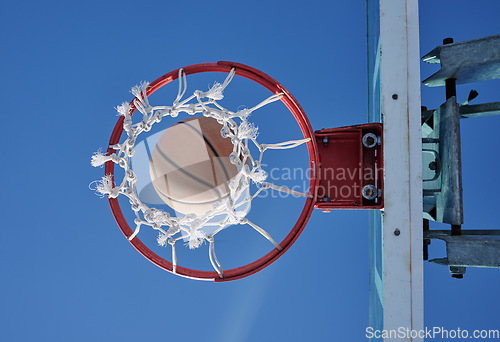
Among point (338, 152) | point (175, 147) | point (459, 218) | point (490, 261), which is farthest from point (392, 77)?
point (175, 147)

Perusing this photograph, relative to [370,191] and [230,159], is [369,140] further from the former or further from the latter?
[230,159]

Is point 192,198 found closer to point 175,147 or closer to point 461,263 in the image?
point 175,147

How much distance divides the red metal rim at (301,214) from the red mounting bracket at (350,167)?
0.16 feet

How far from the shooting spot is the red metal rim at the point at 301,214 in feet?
4.95

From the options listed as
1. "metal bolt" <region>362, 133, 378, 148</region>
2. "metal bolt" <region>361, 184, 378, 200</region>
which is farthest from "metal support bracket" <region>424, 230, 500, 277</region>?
"metal bolt" <region>362, 133, 378, 148</region>

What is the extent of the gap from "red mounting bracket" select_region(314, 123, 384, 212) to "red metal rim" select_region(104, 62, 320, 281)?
5cm

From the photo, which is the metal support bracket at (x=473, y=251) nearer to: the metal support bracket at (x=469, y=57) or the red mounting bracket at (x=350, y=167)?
the red mounting bracket at (x=350, y=167)

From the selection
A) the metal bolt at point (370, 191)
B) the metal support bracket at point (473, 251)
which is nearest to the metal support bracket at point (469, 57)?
the metal bolt at point (370, 191)

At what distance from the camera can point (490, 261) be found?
129cm

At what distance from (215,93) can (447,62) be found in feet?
2.44

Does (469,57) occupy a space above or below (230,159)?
above

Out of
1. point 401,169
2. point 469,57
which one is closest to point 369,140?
point 401,169

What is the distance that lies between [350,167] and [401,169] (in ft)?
0.96

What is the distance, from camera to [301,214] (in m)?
1.53
